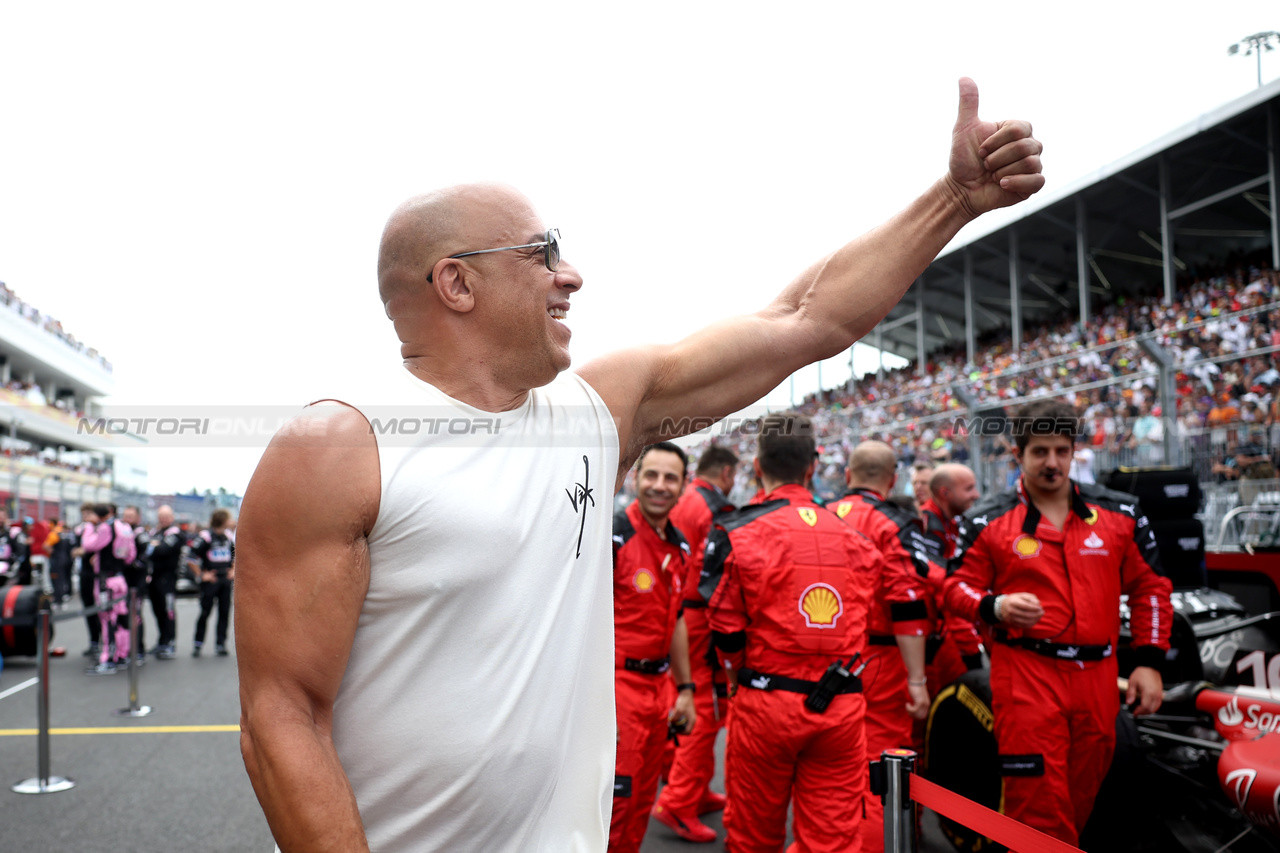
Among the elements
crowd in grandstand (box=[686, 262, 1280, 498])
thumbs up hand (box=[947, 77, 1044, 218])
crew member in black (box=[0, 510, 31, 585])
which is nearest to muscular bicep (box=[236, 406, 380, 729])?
thumbs up hand (box=[947, 77, 1044, 218])

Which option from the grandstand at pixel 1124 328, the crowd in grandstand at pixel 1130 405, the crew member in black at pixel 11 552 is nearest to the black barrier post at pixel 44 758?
the crowd in grandstand at pixel 1130 405

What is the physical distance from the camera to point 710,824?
17.5 ft

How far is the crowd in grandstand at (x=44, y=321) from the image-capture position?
43531mm

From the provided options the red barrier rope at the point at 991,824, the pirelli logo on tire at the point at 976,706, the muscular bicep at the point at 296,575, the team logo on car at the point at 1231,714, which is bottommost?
the pirelli logo on tire at the point at 976,706

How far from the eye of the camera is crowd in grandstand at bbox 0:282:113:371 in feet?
143

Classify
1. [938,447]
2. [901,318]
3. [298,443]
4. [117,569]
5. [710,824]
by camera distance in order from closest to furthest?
A: 1. [298,443]
2. [710,824]
3. [938,447]
4. [117,569]
5. [901,318]

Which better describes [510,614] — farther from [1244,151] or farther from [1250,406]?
[1244,151]

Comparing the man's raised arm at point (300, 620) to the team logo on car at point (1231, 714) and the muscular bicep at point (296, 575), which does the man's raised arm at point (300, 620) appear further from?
the team logo on car at point (1231, 714)

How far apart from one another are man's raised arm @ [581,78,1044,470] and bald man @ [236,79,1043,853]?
0.01 metres

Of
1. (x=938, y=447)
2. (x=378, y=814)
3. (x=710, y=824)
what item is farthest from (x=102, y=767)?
(x=938, y=447)

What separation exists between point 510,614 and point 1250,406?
765cm

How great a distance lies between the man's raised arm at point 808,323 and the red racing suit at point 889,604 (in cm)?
290

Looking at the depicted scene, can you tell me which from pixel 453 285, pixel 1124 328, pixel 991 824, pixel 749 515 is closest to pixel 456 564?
pixel 453 285

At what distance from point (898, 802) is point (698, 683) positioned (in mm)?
3571
